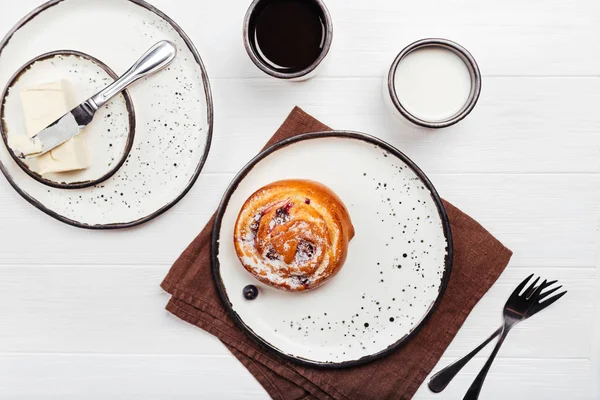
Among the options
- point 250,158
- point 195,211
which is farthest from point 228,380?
point 250,158

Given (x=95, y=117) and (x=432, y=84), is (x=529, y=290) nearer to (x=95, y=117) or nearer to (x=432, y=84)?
(x=432, y=84)

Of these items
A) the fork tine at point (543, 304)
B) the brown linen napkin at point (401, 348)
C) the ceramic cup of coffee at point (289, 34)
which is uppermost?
the ceramic cup of coffee at point (289, 34)

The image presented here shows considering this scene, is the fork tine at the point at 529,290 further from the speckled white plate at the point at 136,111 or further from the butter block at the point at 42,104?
the butter block at the point at 42,104

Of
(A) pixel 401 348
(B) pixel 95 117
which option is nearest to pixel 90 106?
(B) pixel 95 117

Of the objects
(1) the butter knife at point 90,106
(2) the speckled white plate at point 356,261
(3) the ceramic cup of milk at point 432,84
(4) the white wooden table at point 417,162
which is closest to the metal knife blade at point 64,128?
(1) the butter knife at point 90,106

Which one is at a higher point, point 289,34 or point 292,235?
point 289,34

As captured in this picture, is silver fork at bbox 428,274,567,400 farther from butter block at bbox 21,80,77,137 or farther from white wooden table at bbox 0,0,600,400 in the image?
Result: butter block at bbox 21,80,77,137
